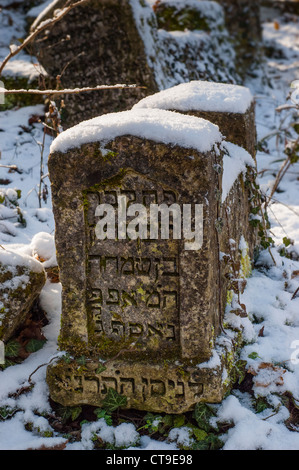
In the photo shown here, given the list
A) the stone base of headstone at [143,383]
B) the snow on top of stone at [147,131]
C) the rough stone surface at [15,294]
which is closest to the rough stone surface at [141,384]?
the stone base of headstone at [143,383]

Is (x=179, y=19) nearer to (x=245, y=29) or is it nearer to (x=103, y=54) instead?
(x=245, y=29)

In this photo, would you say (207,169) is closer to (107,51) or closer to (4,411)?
(4,411)

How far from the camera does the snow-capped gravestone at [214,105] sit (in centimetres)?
319

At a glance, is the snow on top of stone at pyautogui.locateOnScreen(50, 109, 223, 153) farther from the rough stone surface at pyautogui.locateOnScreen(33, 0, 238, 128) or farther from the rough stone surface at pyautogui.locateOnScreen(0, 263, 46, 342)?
the rough stone surface at pyautogui.locateOnScreen(33, 0, 238, 128)

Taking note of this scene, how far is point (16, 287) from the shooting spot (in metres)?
2.73

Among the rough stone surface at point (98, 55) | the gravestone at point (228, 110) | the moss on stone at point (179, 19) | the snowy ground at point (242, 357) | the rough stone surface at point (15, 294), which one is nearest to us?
the snowy ground at point (242, 357)

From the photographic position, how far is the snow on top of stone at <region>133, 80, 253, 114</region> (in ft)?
10.5

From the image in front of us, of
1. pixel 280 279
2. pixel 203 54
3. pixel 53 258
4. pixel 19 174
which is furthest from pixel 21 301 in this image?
pixel 203 54

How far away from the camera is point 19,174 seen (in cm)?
480

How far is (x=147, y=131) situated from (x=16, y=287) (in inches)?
45.1

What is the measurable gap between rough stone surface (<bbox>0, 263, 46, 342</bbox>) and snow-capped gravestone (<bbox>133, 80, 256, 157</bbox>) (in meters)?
1.28

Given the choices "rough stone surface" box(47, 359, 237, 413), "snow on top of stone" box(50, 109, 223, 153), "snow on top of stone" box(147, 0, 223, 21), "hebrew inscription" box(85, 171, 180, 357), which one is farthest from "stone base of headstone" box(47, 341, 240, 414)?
"snow on top of stone" box(147, 0, 223, 21)

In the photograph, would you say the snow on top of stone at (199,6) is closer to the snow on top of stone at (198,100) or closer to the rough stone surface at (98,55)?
the rough stone surface at (98,55)
